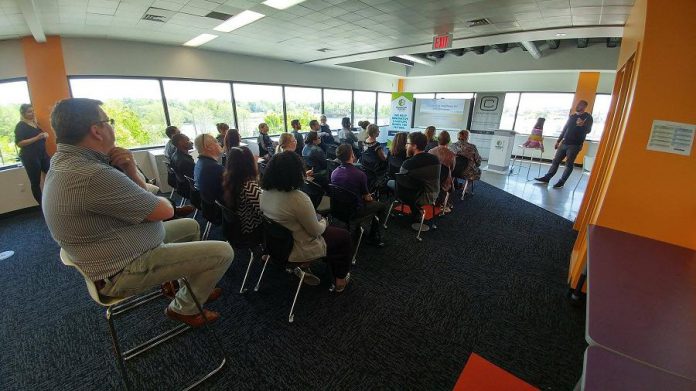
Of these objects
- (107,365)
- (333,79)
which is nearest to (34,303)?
(107,365)

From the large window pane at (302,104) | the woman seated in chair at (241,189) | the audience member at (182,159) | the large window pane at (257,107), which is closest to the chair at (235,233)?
the woman seated in chair at (241,189)

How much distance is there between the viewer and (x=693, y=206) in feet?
5.44

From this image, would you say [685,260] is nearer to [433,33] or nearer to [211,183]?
[211,183]

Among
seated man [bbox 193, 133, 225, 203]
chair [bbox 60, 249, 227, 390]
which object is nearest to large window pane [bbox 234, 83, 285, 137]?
seated man [bbox 193, 133, 225, 203]

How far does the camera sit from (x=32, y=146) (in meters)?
3.71

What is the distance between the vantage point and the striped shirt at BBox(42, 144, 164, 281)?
3.75 feet

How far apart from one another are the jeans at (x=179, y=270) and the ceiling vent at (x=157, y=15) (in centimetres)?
331

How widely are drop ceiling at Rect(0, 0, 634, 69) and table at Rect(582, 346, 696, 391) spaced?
146 inches

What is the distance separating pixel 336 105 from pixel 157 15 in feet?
19.8

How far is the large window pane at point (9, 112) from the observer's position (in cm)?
387

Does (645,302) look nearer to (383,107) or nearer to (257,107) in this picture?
(257,107)

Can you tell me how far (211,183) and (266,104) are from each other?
5234 mm

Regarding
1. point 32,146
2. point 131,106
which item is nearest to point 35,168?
point 32,146

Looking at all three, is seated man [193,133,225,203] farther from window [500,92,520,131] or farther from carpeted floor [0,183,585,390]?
window [500,92,520,131]
